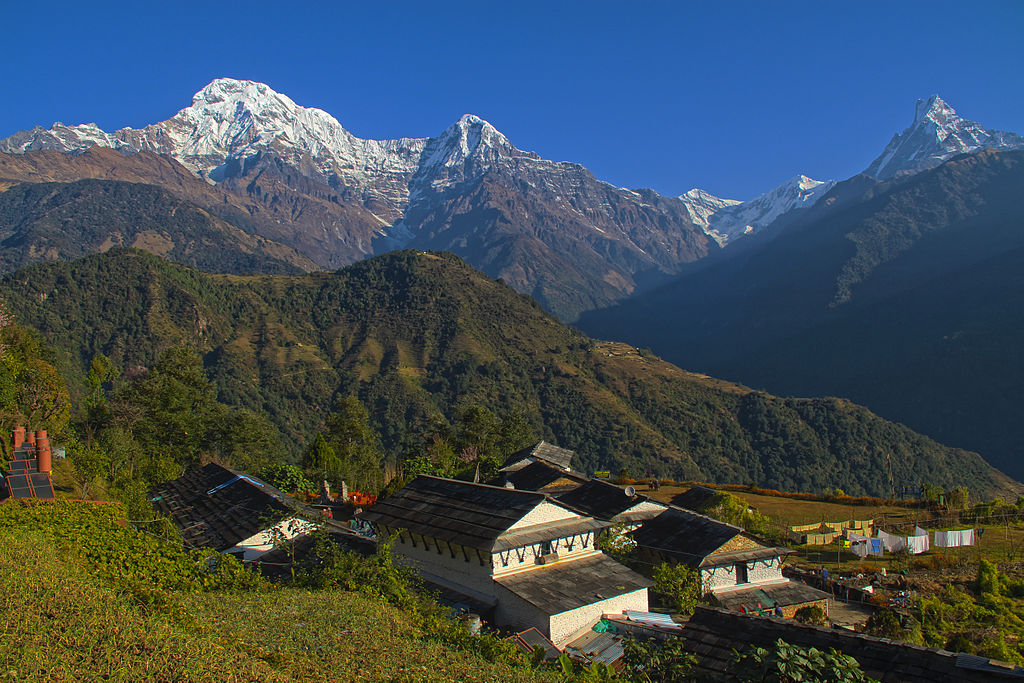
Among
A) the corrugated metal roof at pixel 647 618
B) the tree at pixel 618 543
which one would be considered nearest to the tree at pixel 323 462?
the tree at pixel 618 543

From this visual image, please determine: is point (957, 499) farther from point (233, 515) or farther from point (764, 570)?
point (233, 515)

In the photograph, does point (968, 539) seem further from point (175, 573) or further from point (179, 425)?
point (179, 425)

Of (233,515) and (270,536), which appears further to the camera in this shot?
(233,515)

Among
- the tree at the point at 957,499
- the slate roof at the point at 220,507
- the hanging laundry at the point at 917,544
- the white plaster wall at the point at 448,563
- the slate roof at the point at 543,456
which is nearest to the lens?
the white plaster wall at the point at 448,563

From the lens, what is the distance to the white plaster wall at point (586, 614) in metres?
18.5

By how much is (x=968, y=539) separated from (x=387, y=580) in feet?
109

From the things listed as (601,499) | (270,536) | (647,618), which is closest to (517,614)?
(647,618)

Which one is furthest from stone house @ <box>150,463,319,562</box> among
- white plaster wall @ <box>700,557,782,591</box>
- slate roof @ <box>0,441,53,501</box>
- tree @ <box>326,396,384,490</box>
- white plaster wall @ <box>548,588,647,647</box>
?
white plaster wall @ <box>700,557,782,591</box>

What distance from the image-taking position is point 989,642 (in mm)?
19797

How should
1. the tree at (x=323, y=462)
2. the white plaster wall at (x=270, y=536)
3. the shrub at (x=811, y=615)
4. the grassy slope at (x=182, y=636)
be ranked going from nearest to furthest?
the grassy slope at (x=182, y=636)
the shrub at (x=811, y=615)
the white plaster wall at (x=270, y=536)
the tree at (x=323, y=462)

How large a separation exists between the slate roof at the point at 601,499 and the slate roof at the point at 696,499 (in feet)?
25.3

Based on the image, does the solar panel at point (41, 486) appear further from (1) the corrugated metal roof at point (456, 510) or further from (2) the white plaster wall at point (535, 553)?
(2) the white plaster wall at point (535, 553)

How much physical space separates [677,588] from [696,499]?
1950cm

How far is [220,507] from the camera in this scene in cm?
2975
